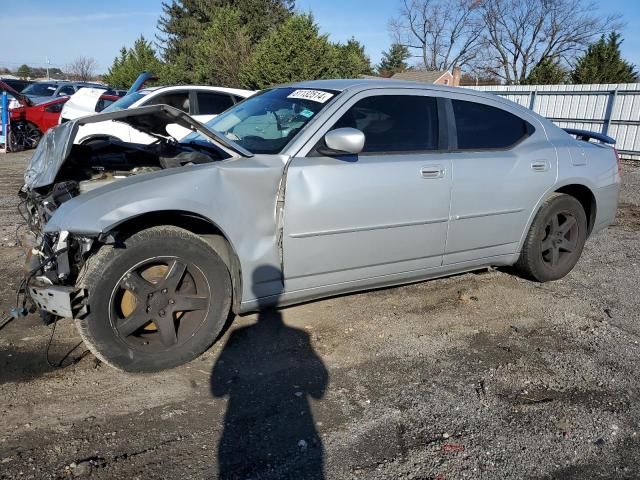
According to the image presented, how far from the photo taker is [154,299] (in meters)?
2.80

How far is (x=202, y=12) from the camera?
37281 millimetres

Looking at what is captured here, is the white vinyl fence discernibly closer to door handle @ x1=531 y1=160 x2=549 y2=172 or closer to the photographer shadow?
door handle @ x1=531 y1=160 x2=549 y2=172

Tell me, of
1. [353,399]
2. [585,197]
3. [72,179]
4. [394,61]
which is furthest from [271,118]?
[394,61]

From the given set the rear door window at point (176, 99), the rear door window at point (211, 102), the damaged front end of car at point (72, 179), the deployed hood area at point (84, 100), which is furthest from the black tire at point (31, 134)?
the damaged front end of car at point (72, 179)

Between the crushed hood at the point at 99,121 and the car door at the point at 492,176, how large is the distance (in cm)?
164

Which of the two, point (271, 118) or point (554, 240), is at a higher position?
point (271, 118)

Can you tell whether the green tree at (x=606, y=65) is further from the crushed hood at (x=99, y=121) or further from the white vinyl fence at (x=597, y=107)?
the crushed hood at (x=99, y=121)

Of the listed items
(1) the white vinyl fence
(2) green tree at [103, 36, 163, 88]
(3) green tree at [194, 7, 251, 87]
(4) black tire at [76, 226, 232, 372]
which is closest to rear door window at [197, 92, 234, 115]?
(4) black tire at [76, 226, 232, 372]

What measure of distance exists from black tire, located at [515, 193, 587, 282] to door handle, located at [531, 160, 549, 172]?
314 millimetres

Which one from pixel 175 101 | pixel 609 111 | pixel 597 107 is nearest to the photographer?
pixel 175 101

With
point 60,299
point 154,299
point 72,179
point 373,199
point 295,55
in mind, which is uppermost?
point 295,55

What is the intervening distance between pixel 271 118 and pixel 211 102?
6.32m

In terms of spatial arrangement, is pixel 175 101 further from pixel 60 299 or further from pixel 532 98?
pixel 532 98

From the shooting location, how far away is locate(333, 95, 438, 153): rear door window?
341 centimetres
